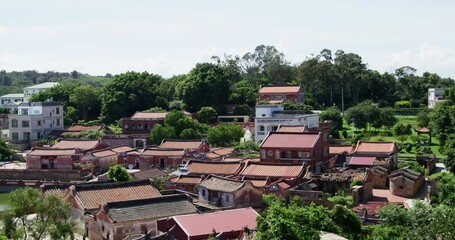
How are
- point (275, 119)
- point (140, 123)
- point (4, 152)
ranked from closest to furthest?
point (275, 119), point (4, 152), point (140, 123)

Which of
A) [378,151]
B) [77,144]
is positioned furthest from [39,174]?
[378,151]

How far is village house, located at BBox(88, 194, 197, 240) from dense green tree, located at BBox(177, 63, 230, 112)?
3803 cm

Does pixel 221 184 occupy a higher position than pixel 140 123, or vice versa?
pixel 140 123

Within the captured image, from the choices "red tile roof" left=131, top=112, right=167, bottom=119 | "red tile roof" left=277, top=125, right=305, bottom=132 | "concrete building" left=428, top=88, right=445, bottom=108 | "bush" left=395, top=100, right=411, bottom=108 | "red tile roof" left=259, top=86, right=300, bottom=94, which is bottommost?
"red tile roof" left=277, top=125, right=305, bottom=132

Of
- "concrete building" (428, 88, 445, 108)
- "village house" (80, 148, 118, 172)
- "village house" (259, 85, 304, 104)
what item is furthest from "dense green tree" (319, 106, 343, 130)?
"village house" (80, 148, 118, 172)

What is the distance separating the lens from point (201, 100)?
212 ft

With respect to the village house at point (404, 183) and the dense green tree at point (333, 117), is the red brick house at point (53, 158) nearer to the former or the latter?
the dense green tree at point (333, 117)

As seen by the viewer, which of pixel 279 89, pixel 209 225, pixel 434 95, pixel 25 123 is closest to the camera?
pixel 209 225

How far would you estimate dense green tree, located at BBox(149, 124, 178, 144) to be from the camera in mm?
51688

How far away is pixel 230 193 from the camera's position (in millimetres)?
29109

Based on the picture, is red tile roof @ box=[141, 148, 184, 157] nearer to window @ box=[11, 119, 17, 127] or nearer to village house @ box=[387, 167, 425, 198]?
village house @ box=[387, 167, 425, 198]

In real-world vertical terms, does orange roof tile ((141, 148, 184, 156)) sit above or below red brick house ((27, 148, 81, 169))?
above

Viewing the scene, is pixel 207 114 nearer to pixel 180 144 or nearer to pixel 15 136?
pixel 180 144

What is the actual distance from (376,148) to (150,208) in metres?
20.6
